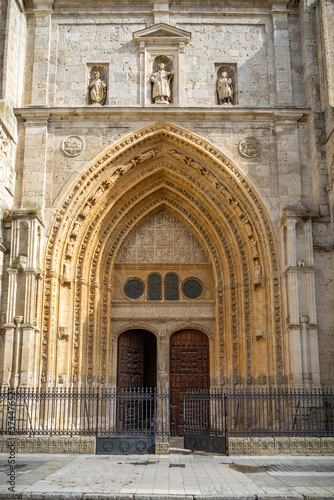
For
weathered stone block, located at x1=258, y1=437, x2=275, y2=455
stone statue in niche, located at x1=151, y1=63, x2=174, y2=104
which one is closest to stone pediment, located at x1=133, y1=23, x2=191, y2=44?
stone statue in niche, located at x1=151, y1=63, x2=174, y2=104

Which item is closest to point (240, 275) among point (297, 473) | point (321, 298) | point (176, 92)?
point (321, 298)

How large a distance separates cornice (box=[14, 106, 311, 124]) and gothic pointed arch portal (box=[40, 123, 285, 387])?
455 mm

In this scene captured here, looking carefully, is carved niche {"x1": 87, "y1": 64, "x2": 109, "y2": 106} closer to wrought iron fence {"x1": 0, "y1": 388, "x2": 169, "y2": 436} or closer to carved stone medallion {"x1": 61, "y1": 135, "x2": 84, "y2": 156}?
carved stone medallion {"x1": 61, "y1": 135, "x2": 84, "y2": 156}

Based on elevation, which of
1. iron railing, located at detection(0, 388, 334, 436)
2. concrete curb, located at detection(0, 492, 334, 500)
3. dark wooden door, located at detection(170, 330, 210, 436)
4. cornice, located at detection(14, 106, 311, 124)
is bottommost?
concrete curb, located at detection(0, 492, 334, 500)

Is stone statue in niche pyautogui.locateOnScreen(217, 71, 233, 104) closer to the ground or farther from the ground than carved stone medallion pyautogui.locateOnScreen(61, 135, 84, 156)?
farther from the ground

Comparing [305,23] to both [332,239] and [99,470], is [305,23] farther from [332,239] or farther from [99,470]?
[99,470]

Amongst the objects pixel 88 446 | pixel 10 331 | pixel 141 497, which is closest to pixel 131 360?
pixel 10 331

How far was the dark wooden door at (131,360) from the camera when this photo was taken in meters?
16.5

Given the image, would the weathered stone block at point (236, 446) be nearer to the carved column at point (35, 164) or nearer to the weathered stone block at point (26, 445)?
the weathered stone block at point (26, 445)

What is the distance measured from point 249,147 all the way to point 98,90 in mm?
4561

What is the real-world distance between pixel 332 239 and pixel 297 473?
6.86 meters

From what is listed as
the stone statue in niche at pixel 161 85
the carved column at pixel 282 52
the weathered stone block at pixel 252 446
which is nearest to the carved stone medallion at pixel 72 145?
the stone statue in niche at pixel 161 85

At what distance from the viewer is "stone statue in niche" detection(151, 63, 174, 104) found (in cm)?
1599

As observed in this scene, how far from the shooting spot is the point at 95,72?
16.4m
